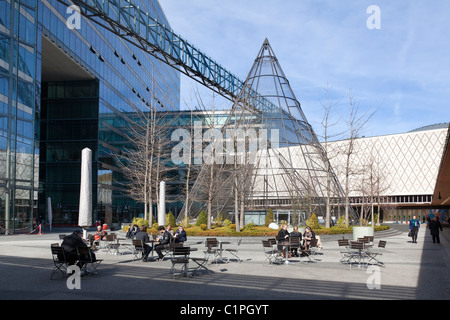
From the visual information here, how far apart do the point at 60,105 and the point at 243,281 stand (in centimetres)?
4782

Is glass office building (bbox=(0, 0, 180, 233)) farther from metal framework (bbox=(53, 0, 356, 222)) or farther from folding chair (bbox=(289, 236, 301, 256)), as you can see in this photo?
folding chair (bbox=(289, 236, 301, 256))

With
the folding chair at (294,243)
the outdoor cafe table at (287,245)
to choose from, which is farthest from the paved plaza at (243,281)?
the folding chair at (294,243)

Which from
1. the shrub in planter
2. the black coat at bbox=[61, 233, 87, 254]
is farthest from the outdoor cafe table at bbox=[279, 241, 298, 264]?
the shrub in planter

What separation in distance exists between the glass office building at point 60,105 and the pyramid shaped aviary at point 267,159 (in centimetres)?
819

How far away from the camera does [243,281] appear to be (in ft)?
37.4

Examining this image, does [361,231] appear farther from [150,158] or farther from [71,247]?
[150,158]

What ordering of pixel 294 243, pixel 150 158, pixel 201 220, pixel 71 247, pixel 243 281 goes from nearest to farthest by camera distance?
pixel 243 281
pixel 71 247
pixel 294 243
pixel 201 220
pixel 150 158

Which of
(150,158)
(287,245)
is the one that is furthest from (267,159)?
(287,245)

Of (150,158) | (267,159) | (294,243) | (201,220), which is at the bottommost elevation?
(201,220)

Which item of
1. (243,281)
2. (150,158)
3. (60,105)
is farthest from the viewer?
(60,105)

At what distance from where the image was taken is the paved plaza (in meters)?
9.53

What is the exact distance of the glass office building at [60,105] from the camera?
33094 mm
